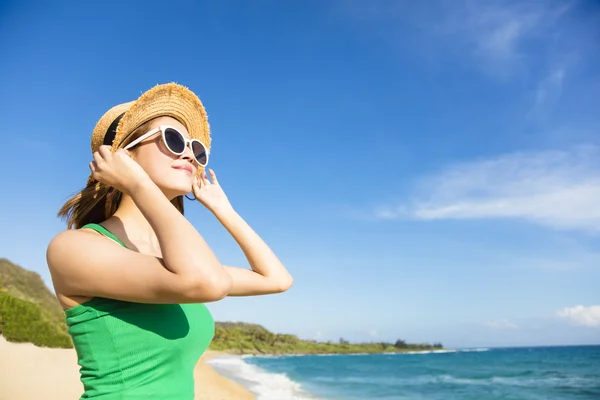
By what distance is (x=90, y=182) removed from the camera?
7.04ft

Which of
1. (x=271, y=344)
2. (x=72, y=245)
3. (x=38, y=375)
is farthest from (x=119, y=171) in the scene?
(x=271, y=344)

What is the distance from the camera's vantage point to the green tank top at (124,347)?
161cm

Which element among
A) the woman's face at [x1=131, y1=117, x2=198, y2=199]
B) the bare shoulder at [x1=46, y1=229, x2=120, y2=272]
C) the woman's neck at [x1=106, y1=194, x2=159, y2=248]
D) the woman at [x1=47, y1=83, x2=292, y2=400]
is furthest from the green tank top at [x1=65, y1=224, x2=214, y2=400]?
the woman's face at [x1=131, y1=117, x2=198, y2=199]

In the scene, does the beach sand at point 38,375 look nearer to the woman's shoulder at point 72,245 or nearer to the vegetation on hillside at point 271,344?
the woman's shoulder at point 72,245

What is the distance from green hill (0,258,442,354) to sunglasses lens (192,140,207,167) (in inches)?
620

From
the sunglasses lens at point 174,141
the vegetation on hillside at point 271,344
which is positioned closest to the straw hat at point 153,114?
the sunglasses lens at point 174,141

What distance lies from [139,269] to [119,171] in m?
0.34

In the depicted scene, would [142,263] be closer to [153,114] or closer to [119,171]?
[119,171]

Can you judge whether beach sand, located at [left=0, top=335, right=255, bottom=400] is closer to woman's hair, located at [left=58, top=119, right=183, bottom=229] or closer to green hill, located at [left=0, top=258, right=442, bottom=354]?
green hill, located at [left=0, top=258, right=442, bottom=354]

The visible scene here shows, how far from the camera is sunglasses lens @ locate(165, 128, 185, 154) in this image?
191 cm

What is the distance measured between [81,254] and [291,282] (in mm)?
1112

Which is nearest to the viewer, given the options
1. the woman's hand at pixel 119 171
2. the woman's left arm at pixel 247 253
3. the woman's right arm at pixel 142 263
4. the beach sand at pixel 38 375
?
the woman's right arm at pixel 142 263

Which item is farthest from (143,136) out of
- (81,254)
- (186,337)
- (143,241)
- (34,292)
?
(34,292)

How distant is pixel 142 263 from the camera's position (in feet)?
4.92
